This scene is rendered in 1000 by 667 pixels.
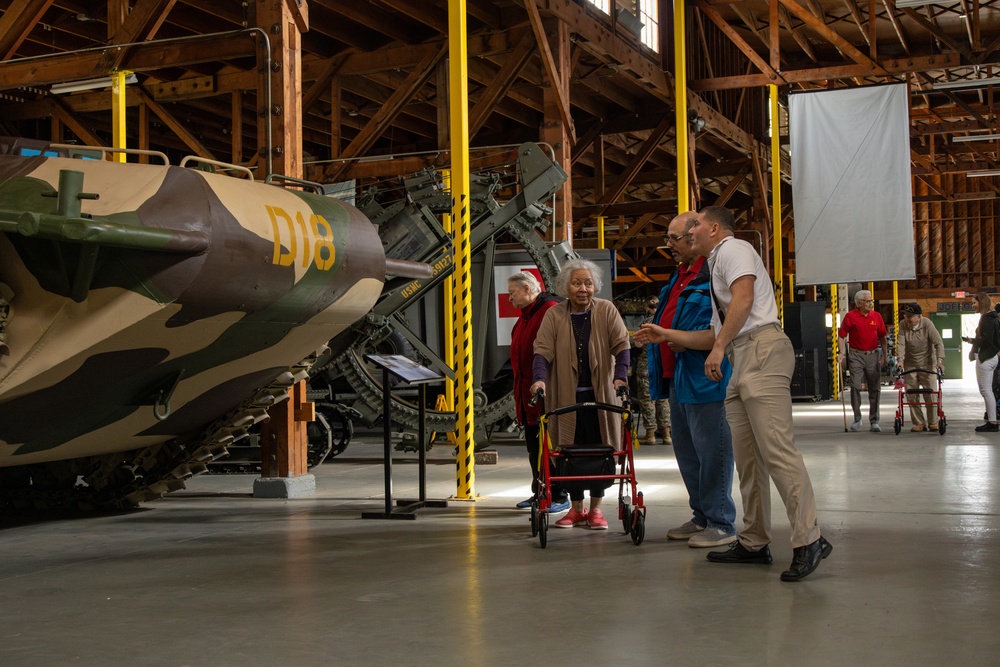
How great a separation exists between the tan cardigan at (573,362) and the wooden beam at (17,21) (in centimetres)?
661

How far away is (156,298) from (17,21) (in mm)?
6154

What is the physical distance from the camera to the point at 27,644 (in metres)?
4.31

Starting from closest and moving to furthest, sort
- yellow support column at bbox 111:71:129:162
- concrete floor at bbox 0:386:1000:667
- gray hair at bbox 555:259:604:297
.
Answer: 1. concrete floor at bbox 0:386:1000:667
2. gray hair at bbox 555:259:604:297
3. yellow support column at bbox 111:71:129:162

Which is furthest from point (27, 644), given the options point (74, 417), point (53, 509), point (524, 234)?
point (524, 234)

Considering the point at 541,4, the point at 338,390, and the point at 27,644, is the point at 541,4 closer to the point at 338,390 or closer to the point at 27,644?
the point at 338,390

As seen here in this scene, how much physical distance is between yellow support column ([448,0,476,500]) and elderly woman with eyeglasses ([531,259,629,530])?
1.54 metres

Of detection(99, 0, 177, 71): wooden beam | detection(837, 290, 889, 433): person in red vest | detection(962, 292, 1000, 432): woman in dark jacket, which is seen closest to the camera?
detection(99, 0, 177, 71): wooden beam

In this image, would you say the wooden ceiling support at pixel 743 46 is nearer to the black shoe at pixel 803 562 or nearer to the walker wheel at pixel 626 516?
the walker wheel at pixel 626 516

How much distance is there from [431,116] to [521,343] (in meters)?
13.6

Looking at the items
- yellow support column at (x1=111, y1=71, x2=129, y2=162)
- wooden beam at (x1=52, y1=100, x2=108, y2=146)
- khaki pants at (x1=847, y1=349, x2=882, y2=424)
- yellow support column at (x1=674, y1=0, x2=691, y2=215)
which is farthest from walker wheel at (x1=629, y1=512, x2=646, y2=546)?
wooden beam at (x1=52, y1=100, x2=108, y2=146)

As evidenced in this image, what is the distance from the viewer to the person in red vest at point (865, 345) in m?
14.7

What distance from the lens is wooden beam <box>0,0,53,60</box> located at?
1079cm

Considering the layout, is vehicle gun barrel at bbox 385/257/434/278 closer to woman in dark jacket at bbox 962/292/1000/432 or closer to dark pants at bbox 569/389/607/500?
dark pants at bbox 569/389/607/500

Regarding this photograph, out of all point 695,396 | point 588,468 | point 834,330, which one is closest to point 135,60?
point 588,468
